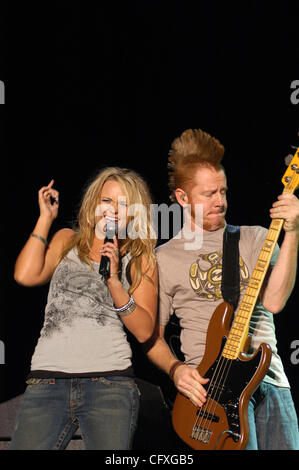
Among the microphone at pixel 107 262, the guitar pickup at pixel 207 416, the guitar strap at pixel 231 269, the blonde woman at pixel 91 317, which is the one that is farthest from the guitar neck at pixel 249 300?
the microphone at pixel 107 262

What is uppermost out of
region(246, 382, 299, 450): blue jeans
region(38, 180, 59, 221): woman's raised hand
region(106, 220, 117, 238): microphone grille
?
region(38, 180, 59, 221): woman's raised hand

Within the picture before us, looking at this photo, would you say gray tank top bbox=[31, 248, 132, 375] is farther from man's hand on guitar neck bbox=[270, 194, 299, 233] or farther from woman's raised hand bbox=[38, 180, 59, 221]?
man's hand on guitar neck bbox=[270, 194, 299, 233]

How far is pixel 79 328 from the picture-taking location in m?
2.34

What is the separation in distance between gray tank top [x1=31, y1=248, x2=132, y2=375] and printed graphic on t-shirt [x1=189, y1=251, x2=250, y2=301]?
45 cm

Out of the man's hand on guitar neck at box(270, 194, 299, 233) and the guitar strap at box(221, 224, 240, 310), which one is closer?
the man's hand on guitar neck at box(270, 194, 299, 233)

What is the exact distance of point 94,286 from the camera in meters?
2.44

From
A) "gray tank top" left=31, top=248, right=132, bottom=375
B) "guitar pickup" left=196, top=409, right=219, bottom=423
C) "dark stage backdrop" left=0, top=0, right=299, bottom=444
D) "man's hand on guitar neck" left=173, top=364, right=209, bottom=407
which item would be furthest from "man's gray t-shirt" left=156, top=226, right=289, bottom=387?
"dark stage backdrop" left=0, top=0, right=299, bottom=444

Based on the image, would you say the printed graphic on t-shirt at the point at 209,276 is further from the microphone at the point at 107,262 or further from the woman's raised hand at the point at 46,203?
the woman's raised hand at the point at 46,203

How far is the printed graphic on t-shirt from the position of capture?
104 inches

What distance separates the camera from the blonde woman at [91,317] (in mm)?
2203
